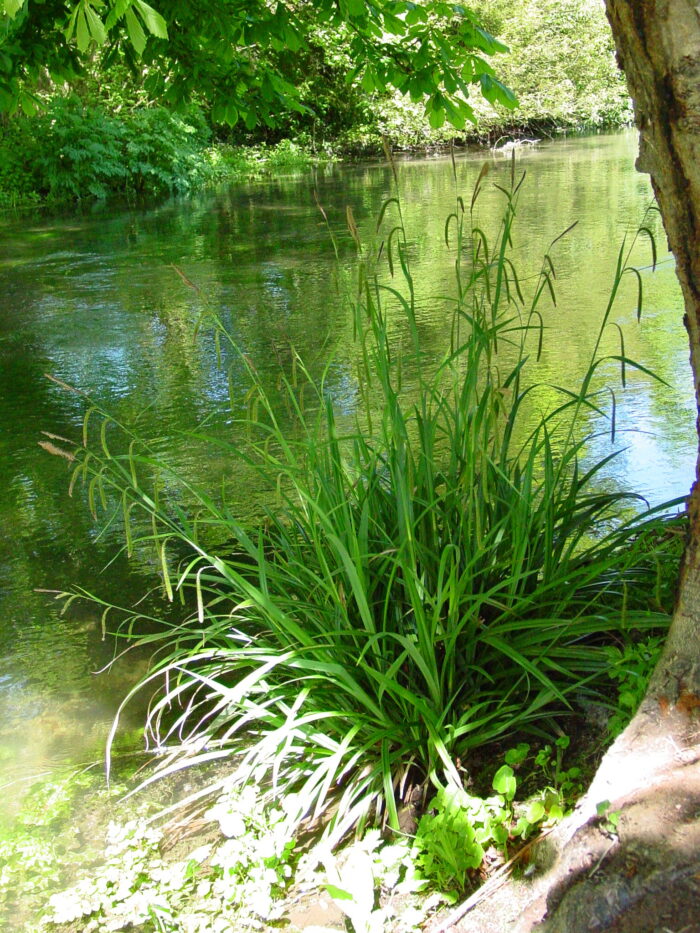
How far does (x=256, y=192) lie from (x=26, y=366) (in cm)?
1181

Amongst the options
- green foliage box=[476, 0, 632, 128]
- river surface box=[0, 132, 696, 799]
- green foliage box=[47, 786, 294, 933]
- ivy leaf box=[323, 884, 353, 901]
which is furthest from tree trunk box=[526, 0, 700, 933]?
green foliage box=[476, 0, 632, 128]

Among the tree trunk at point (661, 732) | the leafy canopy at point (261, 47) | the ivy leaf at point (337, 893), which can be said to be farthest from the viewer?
the leafy canopy at point (261, 47)

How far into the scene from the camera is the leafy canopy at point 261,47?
430 cm

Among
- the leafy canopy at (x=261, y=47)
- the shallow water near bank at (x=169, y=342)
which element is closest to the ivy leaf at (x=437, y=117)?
the leafy canopy at (x=261, y=47)

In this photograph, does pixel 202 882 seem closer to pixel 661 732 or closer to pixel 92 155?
pixel 661 732

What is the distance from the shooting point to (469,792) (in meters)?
2.04

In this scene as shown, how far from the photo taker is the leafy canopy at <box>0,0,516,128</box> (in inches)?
169

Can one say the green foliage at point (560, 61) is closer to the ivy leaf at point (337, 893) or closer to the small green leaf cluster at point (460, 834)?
the small green leaf cluster at point (460, 834)

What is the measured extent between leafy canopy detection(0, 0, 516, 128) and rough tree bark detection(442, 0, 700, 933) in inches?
107

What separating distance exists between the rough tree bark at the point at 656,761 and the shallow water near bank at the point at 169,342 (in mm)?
822

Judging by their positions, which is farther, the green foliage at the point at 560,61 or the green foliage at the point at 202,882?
the green foliage at the point at 560,61

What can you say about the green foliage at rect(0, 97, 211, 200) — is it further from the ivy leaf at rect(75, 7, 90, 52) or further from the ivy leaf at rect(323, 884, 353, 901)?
the ivy leaf at rect(323, 884, 353, 901)

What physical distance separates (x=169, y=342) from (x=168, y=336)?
0.21 m

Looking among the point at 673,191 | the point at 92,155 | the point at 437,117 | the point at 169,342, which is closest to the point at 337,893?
the point at 673,191
